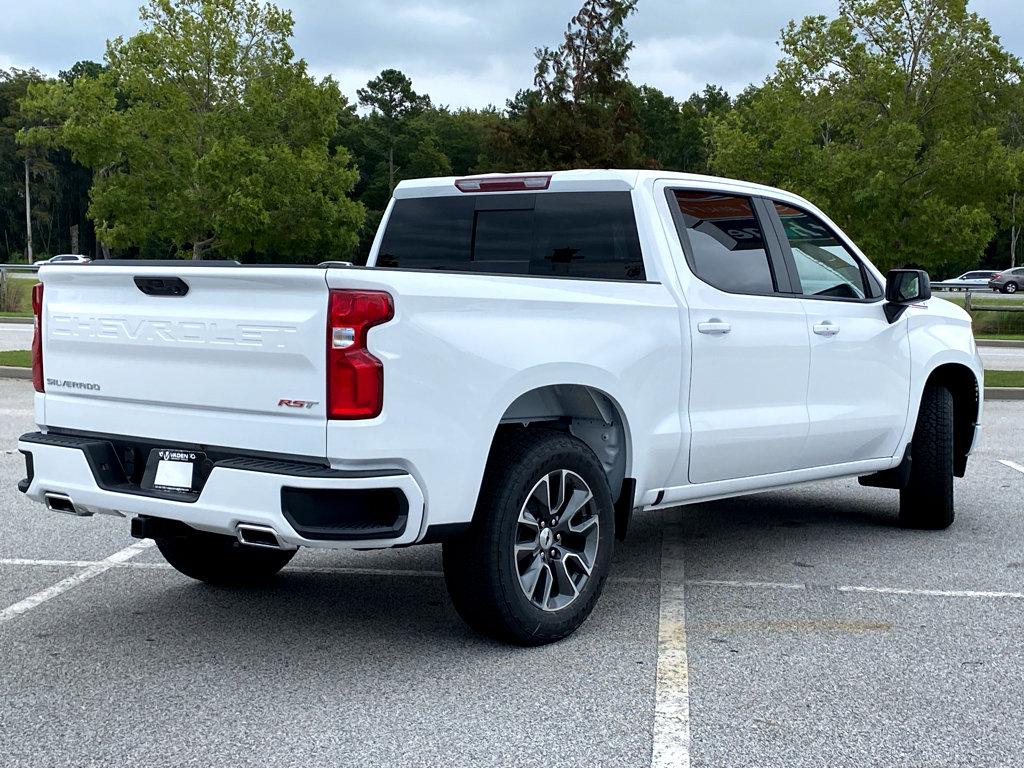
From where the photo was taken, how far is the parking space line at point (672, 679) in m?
3.89

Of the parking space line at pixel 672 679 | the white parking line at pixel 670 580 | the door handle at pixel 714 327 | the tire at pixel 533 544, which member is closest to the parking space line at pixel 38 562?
the white parking line at pixel 670 580

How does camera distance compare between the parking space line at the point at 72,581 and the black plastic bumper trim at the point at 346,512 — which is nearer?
the black plastic bumper trim at the point at 346,512

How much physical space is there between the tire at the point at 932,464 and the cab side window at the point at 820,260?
915mm

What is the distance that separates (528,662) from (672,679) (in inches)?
22.6

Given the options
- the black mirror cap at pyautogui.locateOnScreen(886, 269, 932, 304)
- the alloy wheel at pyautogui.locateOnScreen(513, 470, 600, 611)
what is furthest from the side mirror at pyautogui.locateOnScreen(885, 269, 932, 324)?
the alloy wheel at pyautogui.locateOnScreen(513, 470, 600, 611)

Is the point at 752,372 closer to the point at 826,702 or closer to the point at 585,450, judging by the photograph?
the point at 585,450

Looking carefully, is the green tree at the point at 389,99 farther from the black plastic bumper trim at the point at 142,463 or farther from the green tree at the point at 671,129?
the black plastic bumper trim at the point at 142,463

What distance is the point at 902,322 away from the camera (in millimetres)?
7258

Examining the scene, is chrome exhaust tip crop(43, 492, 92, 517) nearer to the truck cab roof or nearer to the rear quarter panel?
the rear quarter panel

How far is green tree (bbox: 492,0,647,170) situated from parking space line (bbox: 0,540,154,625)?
110 ft

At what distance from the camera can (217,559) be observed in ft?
19.7

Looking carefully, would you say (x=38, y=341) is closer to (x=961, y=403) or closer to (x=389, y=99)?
(x=961, y=403)

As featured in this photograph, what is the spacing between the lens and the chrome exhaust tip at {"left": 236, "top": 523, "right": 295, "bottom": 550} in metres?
4.43

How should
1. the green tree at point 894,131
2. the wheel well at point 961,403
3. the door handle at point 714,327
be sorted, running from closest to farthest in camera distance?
the door handle at point 714,327, the wheel well at point 961,403, the green tree at point 894,131
